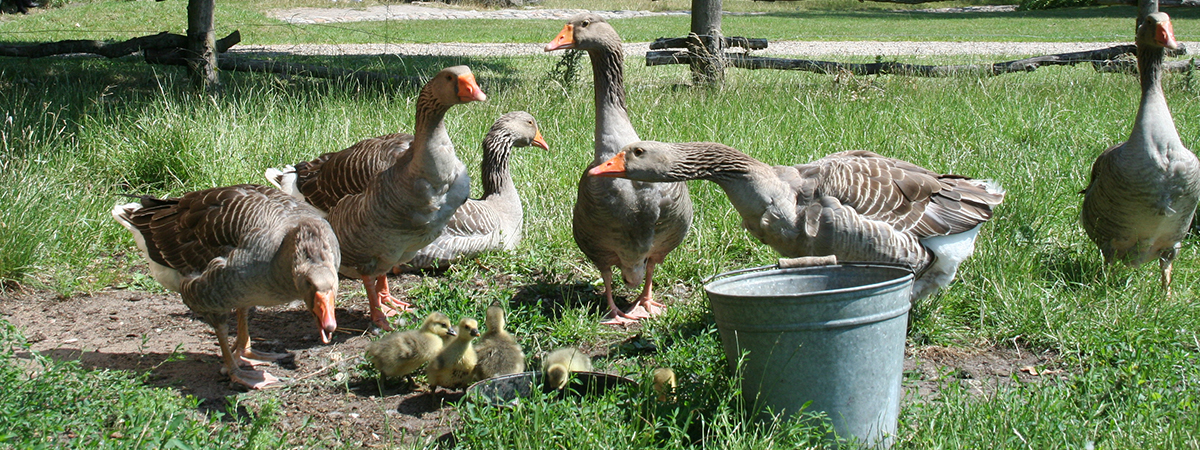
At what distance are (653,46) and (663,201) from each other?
25.0ft

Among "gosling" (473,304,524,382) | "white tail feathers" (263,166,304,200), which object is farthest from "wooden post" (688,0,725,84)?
"gosling" (473,304,524,382)

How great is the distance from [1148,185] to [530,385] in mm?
3585

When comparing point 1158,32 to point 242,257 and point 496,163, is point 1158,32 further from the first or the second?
point 242,257

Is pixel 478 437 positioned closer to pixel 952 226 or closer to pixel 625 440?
pixel 625 440

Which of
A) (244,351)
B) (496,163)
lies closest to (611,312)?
(496,163)

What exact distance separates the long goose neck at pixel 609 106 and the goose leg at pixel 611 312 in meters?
0.75

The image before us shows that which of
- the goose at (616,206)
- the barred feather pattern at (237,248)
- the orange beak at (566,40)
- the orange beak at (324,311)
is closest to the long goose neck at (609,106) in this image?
the goose at (616,206)

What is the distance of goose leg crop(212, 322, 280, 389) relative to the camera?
387 centimetres

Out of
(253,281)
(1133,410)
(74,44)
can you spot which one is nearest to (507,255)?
(253,281)

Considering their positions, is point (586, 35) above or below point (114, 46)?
above

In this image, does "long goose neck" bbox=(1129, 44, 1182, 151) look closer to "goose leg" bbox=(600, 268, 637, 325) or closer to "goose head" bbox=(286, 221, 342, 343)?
"goose leg" bbox=(600, 268, 637, 325)

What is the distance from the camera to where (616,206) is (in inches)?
174

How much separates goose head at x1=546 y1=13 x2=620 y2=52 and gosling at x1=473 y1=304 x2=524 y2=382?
176cm

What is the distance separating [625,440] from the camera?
9.45 feet
